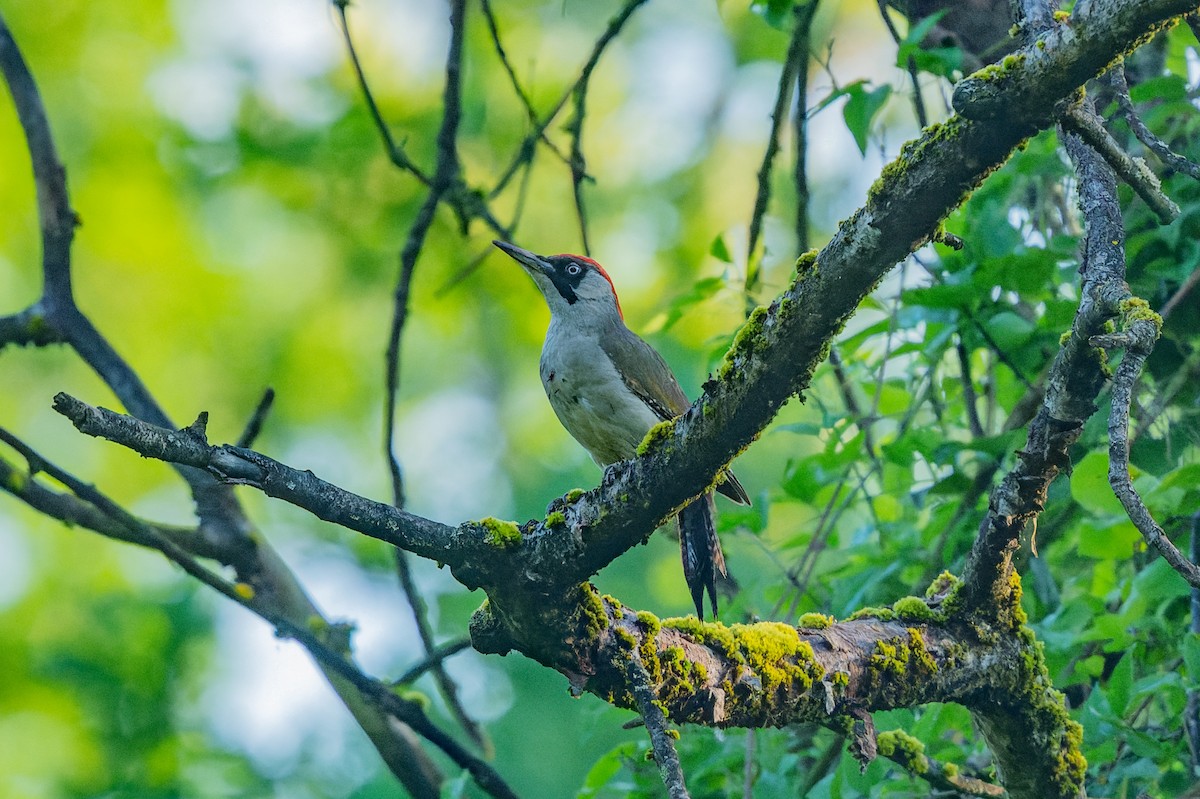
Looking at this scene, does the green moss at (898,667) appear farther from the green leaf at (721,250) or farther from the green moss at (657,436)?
the green leaf at (721,250)

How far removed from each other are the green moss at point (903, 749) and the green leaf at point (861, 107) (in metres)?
2.02

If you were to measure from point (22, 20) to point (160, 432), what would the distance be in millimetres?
10859

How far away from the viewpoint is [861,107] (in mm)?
4160

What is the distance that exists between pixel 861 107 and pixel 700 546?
76.3 inches

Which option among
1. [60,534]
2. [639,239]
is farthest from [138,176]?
[639,239]

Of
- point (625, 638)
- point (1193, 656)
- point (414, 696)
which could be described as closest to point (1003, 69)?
point (625, 638)

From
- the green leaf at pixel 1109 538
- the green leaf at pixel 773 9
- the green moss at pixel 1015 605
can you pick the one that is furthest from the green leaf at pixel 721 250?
the green moss at pixel 1015 605

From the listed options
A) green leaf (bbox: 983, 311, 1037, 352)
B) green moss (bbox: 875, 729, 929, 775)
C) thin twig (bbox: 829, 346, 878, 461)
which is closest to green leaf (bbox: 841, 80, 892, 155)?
green leaf (bbox: 983, 311, 1037, 352)

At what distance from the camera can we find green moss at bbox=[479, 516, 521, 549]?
2.88 m

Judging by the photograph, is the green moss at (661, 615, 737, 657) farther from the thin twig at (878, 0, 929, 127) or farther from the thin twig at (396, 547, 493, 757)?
the thin twig at (878, 0, 929, 127)

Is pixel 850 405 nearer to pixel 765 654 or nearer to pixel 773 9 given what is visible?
pixel 773 9

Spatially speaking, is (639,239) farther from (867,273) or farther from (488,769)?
(867,273)

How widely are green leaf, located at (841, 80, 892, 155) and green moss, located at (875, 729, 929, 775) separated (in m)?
2.02

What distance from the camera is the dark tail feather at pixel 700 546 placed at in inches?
195
